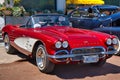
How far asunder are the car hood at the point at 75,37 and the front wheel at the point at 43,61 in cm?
40

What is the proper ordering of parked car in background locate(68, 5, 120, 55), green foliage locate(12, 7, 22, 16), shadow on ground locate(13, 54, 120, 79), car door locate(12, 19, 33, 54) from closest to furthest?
shadow on ground locate(13, 54, 120, 79), car door locate(12, 19, 33, 54), parked car in background locate(68, 5, 120, 55), green foliage locate(12, 7, 22, 16)

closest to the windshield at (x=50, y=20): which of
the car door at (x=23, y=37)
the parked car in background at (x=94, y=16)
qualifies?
the car door at (x=23, y=37)

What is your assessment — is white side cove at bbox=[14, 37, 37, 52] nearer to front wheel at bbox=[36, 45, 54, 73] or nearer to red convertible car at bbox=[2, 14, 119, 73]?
red convertible car at bbox=[2, 14, 119, 73]

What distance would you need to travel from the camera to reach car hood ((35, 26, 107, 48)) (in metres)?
6.62

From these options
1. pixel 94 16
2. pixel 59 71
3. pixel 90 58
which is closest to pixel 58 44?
pixel 90 58

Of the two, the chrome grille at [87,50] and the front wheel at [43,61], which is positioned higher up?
the chrome grille at [87,50]

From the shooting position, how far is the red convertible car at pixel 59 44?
6.50 m

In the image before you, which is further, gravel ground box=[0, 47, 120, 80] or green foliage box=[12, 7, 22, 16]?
green foliage box=[12, 7, 22, 16]

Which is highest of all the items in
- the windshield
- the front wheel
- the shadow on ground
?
the windshield

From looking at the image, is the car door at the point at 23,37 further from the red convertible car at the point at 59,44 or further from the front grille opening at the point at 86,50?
the front grille opening at the point at 86,50

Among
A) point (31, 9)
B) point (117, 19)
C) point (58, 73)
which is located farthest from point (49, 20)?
point (31, 9)

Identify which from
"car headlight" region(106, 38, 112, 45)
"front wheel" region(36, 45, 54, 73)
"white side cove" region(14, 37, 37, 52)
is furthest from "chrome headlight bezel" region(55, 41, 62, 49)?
"car headlight" region(106, 38, 112, 45)

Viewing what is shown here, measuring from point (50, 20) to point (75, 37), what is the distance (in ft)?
5.12

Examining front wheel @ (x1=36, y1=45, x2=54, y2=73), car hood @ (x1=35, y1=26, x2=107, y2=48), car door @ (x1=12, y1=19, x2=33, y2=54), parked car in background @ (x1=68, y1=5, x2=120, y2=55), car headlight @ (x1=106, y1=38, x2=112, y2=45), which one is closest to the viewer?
car hood @ (x1=35, y1=26, x2=107, y2=48)
